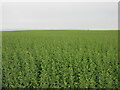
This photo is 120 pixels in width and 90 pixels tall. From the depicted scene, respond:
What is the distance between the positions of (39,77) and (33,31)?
138 centimetres

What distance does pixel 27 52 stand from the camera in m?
4.85

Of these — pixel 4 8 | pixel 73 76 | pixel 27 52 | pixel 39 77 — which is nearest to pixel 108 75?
pixel 73 76

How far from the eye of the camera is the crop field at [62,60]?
4336mm

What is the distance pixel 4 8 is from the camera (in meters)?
5.18

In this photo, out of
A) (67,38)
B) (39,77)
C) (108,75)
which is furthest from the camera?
(67,38)

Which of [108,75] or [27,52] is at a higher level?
[27,52]

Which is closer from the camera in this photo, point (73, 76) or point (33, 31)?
point (73, 76)

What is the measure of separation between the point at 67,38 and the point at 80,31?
1.46ft

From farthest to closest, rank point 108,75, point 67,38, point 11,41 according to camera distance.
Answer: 1. point 11,41
2. point 67,38
3. point 108,75

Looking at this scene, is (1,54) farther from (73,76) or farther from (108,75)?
(108,75)

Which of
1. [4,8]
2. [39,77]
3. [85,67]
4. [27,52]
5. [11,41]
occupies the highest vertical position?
[4,8]

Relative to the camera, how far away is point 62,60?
4.45m

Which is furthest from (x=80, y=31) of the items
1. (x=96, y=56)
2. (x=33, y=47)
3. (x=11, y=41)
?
(x=11, y=41)

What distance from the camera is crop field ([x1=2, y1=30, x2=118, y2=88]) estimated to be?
14.2ft
